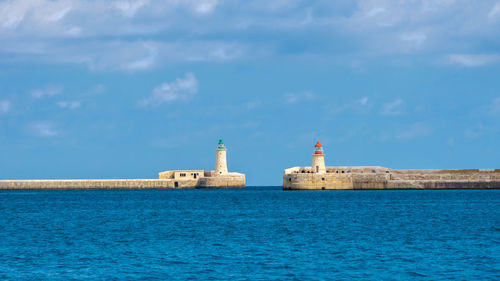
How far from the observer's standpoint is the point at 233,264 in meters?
27.6

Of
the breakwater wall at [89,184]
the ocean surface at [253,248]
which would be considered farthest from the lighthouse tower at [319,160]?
the ocean surface at [253,248]

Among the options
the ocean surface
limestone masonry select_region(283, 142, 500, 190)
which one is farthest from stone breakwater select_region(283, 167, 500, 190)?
the ocean surface

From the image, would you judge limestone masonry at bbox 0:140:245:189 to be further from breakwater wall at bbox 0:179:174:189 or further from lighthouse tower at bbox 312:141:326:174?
lighthouse tower at bbox 312:141:326:174

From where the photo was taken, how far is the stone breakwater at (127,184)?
124375mm

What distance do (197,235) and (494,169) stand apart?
2745 inches

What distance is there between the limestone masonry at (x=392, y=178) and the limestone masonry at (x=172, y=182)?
23.7 metres

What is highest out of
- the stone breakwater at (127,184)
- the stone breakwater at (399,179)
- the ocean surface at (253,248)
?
the stone breakwater at (127,184)

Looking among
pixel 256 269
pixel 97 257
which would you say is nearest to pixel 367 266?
pixel 256 269

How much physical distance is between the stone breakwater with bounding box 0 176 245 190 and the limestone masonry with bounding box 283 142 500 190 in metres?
25.3

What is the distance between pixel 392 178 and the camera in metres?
100

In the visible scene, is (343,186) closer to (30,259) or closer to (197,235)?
(197,235)

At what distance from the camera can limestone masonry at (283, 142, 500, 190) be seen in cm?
9756

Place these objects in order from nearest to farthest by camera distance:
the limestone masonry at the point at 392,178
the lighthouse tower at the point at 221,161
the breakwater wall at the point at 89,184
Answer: the limestone masonry at the point at 392,178 < the lighthouse tower at the point at 221,161 < the breakwater wall at the point at 89,184

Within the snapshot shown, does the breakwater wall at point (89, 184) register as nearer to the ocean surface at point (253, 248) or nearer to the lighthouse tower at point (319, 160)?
the lighthouse tower at point (319, 160)
